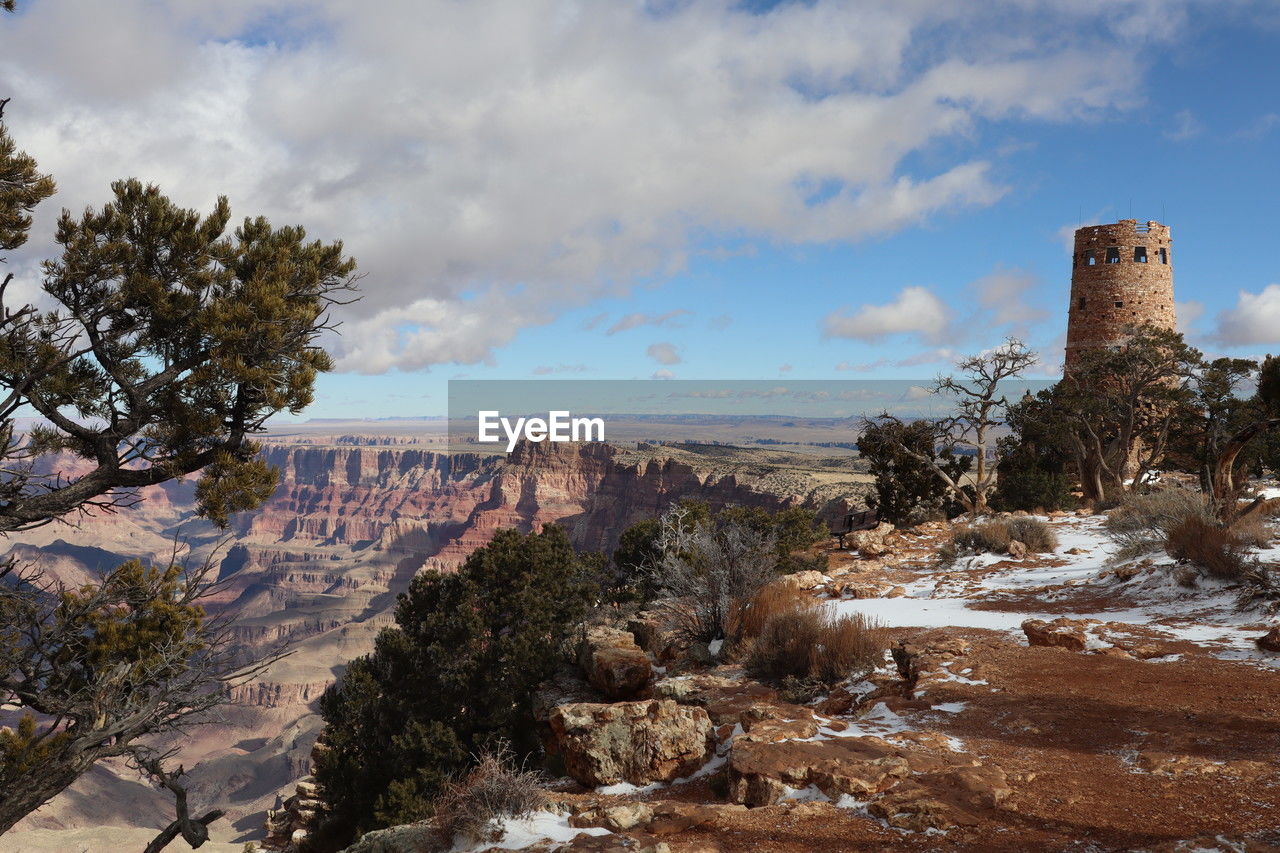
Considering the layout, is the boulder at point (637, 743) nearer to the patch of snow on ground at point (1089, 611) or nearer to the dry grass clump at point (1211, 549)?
the patch of snow on ground at point (1089, 611)

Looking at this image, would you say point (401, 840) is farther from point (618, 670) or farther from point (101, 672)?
point (101, 672)

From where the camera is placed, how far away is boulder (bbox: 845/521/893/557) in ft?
58.0

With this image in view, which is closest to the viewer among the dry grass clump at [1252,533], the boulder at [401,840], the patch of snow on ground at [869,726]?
the boulder at [401,840]

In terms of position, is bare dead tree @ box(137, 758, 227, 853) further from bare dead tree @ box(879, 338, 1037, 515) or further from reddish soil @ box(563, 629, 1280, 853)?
bare dead tree @ box(879, 338, 1037, 515)

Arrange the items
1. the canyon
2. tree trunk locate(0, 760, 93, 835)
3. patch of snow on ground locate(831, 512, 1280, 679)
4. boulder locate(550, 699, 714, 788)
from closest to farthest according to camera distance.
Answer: boulder locate(550, 699, 714, 788)
tree trunk locate(0, 760, 93, 835)
patch of snow on ground locate(831, 512, 1280, 679)
the canyon

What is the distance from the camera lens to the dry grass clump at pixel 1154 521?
464 inches

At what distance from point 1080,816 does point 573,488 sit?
377 feet

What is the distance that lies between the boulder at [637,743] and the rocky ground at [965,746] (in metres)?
0.02

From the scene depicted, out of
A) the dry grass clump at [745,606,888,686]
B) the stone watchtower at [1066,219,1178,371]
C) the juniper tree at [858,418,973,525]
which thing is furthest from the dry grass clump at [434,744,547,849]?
the stone watchtower at [1066,219,1178,371]

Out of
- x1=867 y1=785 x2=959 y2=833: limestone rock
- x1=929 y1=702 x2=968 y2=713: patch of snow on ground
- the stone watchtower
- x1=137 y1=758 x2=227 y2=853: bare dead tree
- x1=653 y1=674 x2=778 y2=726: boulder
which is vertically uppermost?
the stone watchtower

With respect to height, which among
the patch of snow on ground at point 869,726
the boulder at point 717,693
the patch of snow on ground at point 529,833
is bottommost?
the patch of snow on ground at point 529,833

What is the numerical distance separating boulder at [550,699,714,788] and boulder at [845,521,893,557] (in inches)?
467

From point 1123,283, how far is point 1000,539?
21569 millimetres

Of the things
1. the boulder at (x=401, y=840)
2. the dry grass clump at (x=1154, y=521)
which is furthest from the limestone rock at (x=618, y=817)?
the dry grass clump at (x=1154, y=521)
